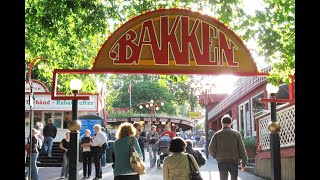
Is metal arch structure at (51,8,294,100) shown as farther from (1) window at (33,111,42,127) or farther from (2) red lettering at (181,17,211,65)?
(1) window at (33,111,42,127)

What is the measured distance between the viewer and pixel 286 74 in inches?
352

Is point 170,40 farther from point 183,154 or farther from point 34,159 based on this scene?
point 34,159

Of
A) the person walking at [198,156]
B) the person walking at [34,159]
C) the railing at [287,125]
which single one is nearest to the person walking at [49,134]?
the person walking at [34,159]

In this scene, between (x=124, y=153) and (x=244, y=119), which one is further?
(x=244, y=119)

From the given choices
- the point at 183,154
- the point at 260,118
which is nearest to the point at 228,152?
the point at 183,154

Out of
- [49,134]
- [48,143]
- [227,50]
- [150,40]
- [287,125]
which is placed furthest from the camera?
[48,143]

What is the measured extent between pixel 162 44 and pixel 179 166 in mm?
2455

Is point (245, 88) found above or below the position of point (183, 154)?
above

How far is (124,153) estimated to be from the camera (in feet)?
24.6

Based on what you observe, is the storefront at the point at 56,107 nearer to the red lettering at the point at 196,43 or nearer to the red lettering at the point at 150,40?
the red lettering at the point at 150,40

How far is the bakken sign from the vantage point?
817cm
